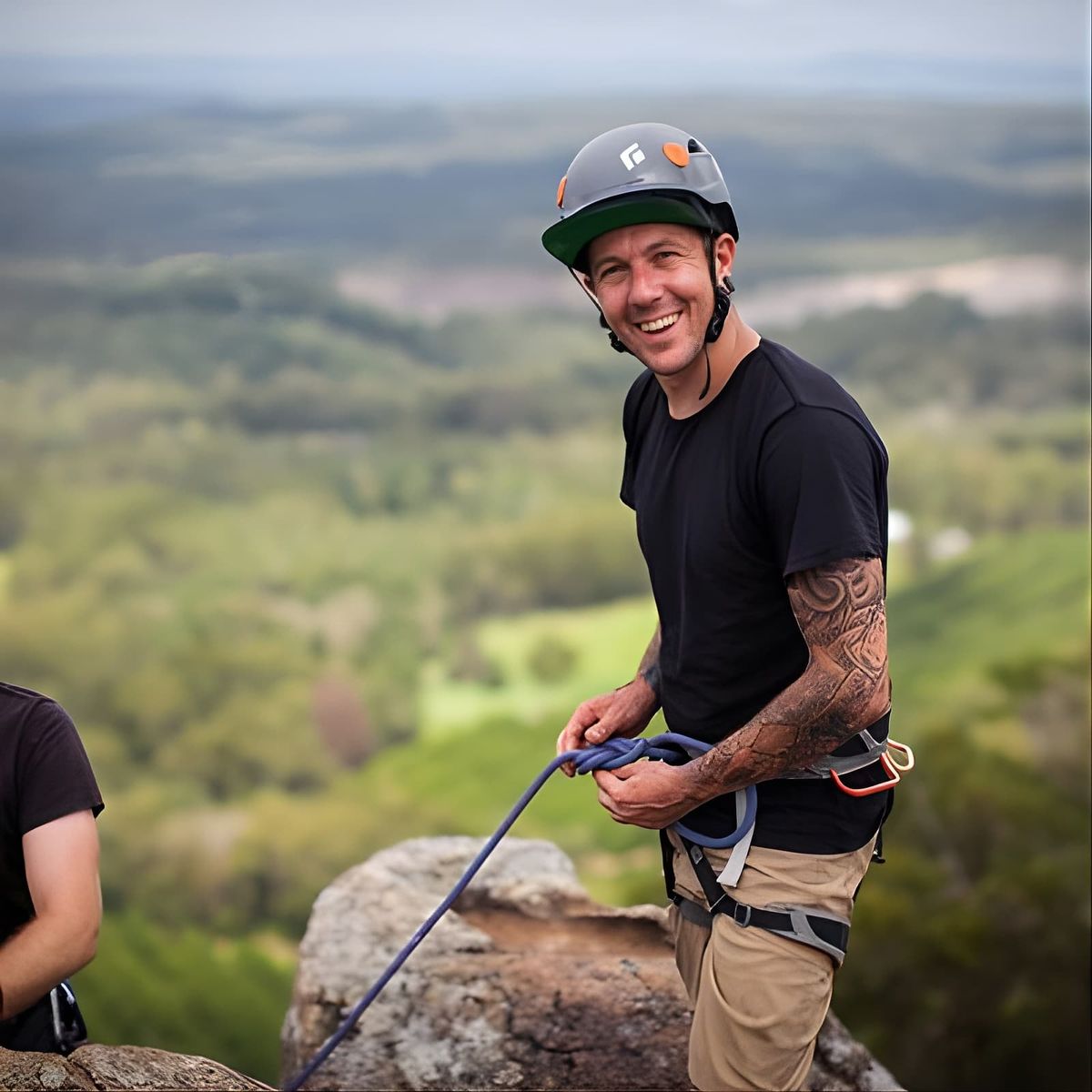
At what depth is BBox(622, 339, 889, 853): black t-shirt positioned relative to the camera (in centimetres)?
171

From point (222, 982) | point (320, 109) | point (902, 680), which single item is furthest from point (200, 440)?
point (902, 680)

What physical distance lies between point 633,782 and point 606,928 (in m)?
1.55

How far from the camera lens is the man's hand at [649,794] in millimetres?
1938

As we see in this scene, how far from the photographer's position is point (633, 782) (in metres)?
1.98

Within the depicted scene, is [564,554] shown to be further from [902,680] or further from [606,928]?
[606,928]

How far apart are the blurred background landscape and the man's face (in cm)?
608

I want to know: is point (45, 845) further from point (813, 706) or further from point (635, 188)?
point (635, 188)

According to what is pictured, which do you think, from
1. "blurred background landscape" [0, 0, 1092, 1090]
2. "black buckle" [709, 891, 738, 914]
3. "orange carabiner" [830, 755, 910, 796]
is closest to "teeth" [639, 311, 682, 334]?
"orange carabiner" [830, 755, 910, 796]

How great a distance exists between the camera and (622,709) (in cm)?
229

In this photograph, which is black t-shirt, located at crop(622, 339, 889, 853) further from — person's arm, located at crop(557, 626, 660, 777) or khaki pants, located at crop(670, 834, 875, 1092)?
person's arm, located at crop(557, 626, 660, 777)

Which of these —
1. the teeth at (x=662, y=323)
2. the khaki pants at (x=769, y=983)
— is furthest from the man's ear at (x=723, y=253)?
the khaki pants at (x=769, y=983)

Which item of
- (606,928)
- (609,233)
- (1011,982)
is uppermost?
(609,233)

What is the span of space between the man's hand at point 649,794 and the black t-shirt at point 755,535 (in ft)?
0.37

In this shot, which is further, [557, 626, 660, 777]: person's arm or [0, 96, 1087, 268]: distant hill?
[0, 96, 1087, 268]: distant hill
